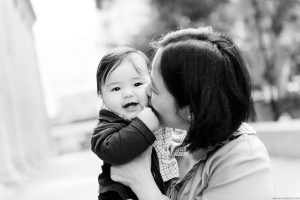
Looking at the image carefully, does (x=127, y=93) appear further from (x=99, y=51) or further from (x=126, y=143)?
(x=99, y=51)

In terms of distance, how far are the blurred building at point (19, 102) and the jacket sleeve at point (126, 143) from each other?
17.3 feet

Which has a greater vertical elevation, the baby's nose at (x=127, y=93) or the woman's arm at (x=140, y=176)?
the baby's nose at (x=127, y=93)

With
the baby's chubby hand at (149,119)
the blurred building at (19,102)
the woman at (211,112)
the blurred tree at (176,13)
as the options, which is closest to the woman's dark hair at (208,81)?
the woman at (211,112)

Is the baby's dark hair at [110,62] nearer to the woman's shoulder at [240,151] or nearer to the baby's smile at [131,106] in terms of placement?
the baby's smile at [131,106]

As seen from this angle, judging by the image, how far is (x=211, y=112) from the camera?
154 centimetres

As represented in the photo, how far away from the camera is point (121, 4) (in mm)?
17766

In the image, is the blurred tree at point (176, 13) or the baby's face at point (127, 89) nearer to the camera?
Result: the baby's face at point (127, 89)

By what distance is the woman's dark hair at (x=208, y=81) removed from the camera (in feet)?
5.02

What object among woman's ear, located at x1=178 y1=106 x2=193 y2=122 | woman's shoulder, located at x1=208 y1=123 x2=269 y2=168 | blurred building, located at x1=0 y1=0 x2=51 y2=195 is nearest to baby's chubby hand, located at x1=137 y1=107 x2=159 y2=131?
woman's ear, located at x1=178 y1=106 x2=193 y2=122

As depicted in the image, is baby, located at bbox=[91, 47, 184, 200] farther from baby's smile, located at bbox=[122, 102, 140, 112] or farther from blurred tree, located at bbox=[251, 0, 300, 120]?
blurred tree, located at bbox=[251, 0, 300, 120]

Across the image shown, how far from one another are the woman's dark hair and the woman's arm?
228 mm

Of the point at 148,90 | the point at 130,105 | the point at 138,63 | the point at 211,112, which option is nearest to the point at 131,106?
the point at 130,105

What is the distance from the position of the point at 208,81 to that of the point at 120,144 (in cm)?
42

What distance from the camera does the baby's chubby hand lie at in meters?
1.73
